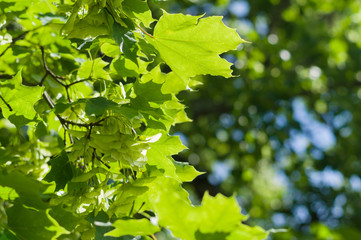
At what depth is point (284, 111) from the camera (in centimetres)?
554

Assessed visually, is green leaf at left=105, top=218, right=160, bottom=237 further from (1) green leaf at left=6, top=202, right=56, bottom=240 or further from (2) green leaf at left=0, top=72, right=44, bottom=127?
(2) green leaf at left=0, top=72, right=44, bottom=127

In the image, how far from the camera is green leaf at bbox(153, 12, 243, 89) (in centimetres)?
127

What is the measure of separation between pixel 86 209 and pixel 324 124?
18.2ft

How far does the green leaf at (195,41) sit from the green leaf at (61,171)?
1.38ft

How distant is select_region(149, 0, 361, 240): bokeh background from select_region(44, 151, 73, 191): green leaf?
3.71 m

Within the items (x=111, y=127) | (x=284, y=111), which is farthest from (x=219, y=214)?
(x=284, y=111)

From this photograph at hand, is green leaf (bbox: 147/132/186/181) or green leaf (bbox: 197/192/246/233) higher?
green leaf (bbox: 197/192/246/233)

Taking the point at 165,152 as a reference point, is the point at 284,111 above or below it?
below

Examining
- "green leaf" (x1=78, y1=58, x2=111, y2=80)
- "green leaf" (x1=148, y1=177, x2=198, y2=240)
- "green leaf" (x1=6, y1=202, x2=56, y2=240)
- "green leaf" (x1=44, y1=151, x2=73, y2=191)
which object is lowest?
"green leaf" (x1=44, y1=151, x2=73, y2=191)

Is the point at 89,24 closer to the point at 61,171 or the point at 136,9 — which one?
the point at 136,9

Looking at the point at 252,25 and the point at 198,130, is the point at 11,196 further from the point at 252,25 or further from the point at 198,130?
the point at 252,25

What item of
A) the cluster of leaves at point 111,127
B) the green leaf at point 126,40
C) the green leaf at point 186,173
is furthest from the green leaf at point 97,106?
the green leaf at point 186,173

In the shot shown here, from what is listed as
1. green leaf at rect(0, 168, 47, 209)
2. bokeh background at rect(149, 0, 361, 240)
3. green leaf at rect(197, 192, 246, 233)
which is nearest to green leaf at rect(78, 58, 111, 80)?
green leaf at rect(0, 168, 47, 209)

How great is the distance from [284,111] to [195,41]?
14.5 ft
